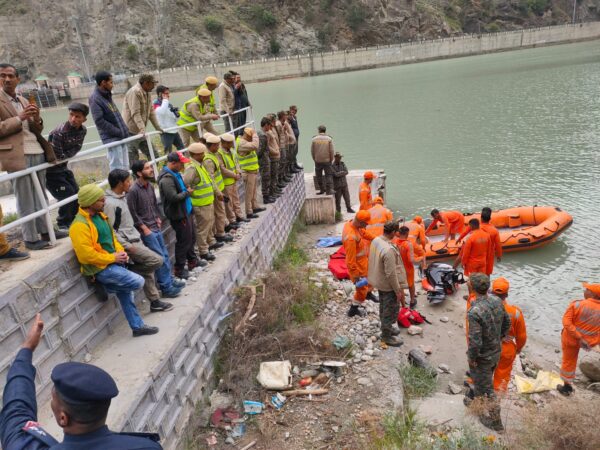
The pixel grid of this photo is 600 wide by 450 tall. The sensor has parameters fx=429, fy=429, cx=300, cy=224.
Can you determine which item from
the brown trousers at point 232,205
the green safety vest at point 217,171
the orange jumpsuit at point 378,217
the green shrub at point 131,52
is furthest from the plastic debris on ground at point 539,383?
the green shrub at point 131,52

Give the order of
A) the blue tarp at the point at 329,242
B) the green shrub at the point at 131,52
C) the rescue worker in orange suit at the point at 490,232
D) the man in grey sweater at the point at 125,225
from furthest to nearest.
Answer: the green shrub at the point at 131,52, the blue tarp at the point at 329,242, the rescue worker in orange suit at the point at 490,232, the man in grey sweater at the point at 125,225

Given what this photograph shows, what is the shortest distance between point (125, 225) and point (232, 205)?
125 inches

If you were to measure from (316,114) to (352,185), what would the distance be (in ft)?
57.5

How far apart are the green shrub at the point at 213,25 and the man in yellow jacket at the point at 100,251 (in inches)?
2684

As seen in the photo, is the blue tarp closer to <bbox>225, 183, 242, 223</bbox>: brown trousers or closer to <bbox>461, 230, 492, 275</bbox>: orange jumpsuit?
<bbox>225, 183, 242, 223</bbox>: brown trousers

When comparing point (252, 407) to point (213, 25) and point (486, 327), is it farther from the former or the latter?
point (213, 25)

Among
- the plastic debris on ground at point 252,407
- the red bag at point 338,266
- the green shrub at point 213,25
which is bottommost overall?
the red bag at point 338,266

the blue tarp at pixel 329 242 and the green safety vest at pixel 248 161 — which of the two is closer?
the green safety vest at pixel 248 161

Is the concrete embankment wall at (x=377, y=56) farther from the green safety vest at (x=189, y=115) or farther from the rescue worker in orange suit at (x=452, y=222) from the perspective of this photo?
the green safety vest at (x=189, y=115)

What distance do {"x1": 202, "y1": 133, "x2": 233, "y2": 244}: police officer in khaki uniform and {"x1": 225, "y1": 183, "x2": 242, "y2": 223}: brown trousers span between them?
1.32 feet

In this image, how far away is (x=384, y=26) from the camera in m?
71.0

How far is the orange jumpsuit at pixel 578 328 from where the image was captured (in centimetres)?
501

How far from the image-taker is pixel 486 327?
439 centimetres

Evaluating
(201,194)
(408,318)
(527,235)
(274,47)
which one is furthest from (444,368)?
(274,47)
